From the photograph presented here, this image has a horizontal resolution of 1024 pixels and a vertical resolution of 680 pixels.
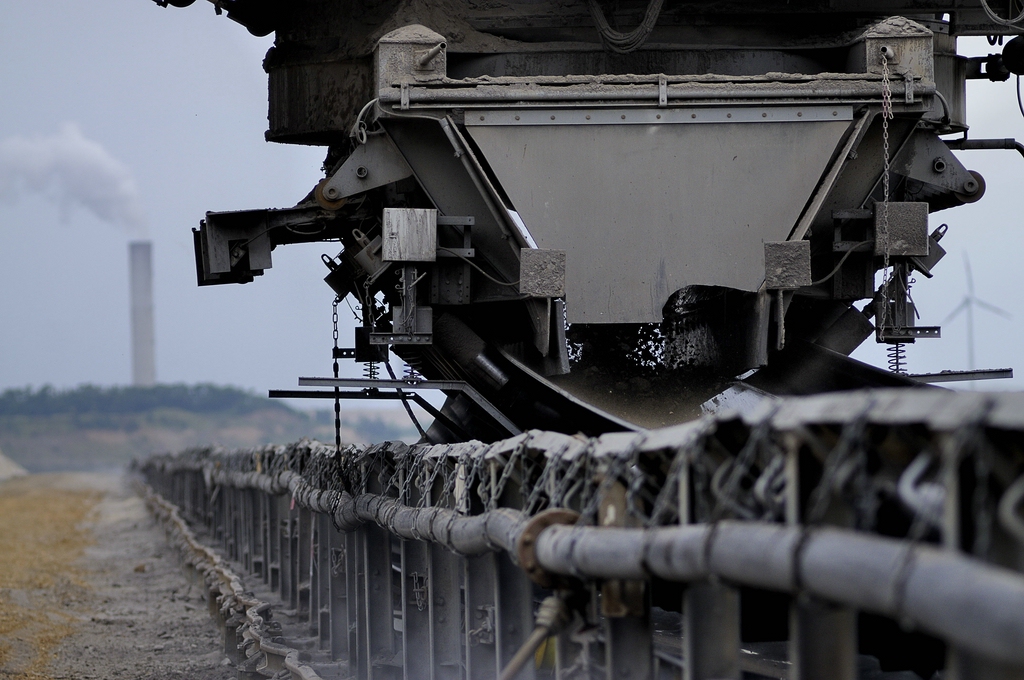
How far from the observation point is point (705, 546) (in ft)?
14.1

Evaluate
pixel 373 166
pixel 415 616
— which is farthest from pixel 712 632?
pixel 373 166

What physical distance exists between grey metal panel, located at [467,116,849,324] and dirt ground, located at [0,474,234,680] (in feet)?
17.5

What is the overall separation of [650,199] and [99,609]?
11405 mm

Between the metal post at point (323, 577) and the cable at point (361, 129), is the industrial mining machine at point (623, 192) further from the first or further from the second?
the metal post at point (323, 577)

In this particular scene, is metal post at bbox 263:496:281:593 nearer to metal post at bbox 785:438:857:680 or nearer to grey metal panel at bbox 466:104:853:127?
grey metal panel at bbox 466:104:853:127

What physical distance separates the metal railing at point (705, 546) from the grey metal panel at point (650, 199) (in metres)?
2.35

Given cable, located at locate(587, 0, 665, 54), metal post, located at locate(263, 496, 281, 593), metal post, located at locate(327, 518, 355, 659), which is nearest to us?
metal post, located at locate(327, 518, 355, 659)

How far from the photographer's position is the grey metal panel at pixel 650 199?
11055 mm

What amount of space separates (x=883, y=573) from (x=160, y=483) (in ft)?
139

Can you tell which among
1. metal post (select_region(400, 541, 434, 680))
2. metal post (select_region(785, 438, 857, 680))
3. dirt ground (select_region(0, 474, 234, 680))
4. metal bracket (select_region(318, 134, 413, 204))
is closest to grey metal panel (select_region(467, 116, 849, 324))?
metal bracket (select_region(318, 134, 413, 204))

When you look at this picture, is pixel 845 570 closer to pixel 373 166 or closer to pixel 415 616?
pixel 415 616

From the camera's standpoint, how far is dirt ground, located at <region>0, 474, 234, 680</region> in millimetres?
13609

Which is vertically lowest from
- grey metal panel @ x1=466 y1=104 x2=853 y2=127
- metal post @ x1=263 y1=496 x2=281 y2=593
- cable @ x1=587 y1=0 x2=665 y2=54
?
metal post @ x1=263 y1=496 x2=281 y2=593

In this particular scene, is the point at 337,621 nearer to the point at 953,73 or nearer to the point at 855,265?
the point at 855,265
